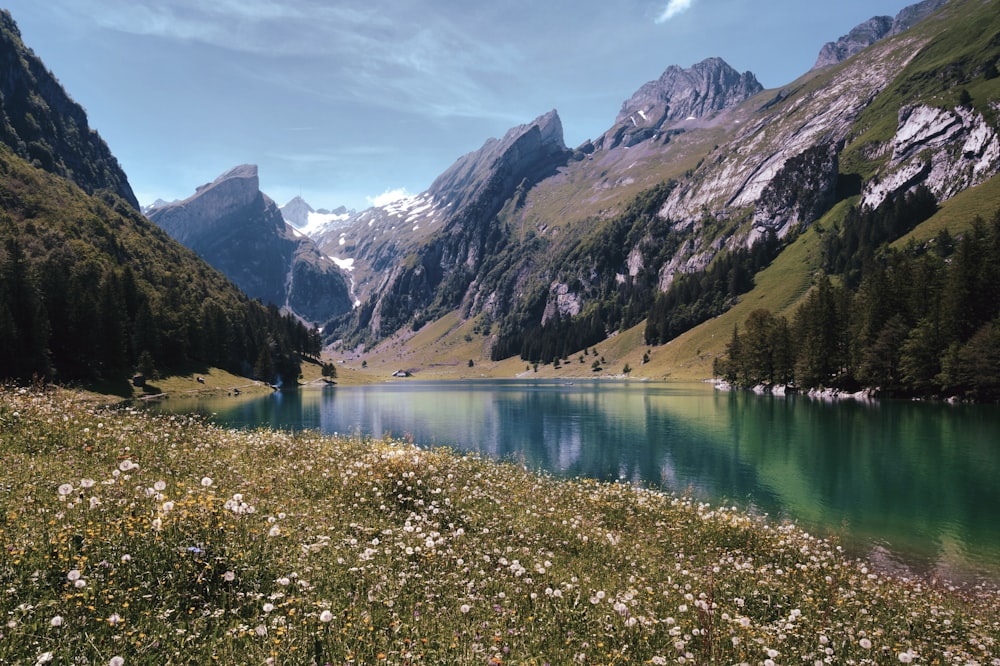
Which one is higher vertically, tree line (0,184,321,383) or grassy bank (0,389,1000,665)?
tree line (0,184,321,383)

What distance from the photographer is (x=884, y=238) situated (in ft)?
579

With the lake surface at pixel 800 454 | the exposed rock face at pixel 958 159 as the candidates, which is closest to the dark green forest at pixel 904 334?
the lake surface at pixel 800 454

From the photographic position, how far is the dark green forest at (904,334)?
74.9 metres

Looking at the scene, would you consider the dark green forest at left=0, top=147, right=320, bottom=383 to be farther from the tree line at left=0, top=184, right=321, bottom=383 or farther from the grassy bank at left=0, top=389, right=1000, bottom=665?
the grassy bank at left=0, top=389, right=1000, bottom=665

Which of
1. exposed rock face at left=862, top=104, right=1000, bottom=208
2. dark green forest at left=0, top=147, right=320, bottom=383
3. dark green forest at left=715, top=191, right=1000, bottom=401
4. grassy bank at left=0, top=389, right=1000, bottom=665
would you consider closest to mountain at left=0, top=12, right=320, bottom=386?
dark green forest at left=0, top=147, right=320, bottom=383

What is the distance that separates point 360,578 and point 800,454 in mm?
49084

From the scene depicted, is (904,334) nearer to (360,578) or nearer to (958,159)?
(360,578)

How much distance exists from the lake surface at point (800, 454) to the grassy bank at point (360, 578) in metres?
8.14

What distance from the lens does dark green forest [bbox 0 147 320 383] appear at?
76.5 meters

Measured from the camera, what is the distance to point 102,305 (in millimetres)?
90625

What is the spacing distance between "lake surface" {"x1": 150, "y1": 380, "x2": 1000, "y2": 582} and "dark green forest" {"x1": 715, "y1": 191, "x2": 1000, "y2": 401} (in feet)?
21.5

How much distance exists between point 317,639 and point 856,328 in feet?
366

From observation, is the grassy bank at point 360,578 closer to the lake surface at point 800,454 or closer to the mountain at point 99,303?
the lake surface at point 800,454

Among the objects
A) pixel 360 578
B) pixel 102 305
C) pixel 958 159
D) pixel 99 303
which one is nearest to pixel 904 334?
pixel 360 578
